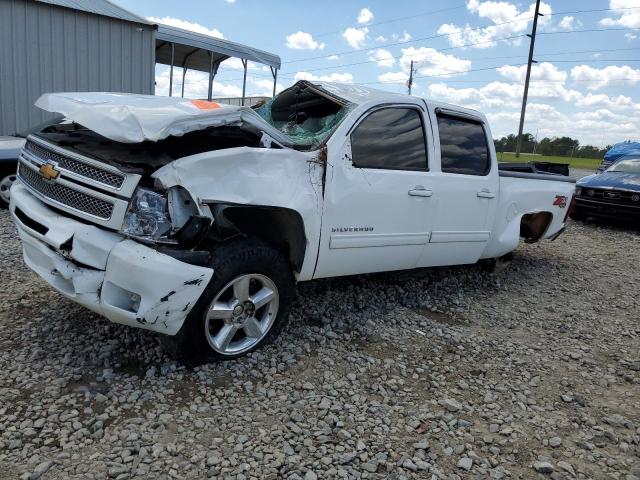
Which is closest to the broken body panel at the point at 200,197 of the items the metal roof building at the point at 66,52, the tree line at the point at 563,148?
the metal roof building at the point at 66,52

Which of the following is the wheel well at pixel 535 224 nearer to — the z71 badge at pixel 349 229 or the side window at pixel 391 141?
the side window at pixel 391 141

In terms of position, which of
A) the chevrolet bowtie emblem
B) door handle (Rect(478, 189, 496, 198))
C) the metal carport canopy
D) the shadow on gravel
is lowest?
the shadow on gravel

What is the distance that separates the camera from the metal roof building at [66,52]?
31.8 ft

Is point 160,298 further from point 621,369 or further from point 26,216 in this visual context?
point 621,369

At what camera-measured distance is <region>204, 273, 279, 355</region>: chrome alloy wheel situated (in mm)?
3047

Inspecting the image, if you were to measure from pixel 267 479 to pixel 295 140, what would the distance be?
2.13 metres

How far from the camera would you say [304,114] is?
14.2 feet

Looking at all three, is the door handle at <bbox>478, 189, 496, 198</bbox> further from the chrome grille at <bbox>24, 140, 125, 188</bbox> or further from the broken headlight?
the chrome grille at <bbox>24, 140, 125, 188</bbox>

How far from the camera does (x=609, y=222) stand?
1007cm

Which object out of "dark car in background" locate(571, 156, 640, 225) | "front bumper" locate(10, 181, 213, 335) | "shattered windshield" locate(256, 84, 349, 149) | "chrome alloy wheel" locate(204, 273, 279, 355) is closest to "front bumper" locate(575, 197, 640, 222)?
"dark car in background" locate(571, 156, 640, 225)

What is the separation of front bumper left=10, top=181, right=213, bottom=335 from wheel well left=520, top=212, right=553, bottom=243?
4396mm

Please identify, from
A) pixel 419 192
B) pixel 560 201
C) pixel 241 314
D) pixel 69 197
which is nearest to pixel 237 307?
pixel 241 314

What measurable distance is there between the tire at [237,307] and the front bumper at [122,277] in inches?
5.1

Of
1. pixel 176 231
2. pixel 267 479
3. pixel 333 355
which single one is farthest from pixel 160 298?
pixel 333 355
